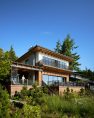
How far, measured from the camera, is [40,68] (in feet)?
129

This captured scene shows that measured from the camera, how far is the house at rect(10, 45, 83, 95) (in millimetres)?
34062

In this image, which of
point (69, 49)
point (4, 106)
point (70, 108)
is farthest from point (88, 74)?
point (4, 106)

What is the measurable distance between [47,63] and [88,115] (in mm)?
28278

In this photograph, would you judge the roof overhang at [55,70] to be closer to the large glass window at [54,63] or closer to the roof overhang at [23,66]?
the large glass window at [54,63]

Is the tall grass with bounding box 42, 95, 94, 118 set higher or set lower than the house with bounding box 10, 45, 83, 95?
Answer: lower

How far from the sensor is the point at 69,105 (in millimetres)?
18156

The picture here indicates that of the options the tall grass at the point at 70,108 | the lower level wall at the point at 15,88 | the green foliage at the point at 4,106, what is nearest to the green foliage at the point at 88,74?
the lower level wall at the point at 15,88

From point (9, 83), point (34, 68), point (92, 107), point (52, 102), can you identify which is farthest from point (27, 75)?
point (92, 107)

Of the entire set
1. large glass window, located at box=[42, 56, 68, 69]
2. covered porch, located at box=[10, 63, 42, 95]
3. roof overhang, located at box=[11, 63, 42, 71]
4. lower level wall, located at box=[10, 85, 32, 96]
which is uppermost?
large glass window, located at box=[42, 56, 68, 69]

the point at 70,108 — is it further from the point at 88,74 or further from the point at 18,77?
the point at 88,74

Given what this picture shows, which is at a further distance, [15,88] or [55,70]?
[55,70]

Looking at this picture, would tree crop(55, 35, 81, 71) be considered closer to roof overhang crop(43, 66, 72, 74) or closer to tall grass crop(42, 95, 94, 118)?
roof overhang crop(43, 66, 72, 74)

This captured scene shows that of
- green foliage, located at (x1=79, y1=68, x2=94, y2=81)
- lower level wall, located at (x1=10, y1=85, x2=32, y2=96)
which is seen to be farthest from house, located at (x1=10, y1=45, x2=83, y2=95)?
green foliage, located at (x1=79, y1=68, x2=94, y2=81)

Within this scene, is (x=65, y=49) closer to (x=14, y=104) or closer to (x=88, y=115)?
(x=14, y=104)
